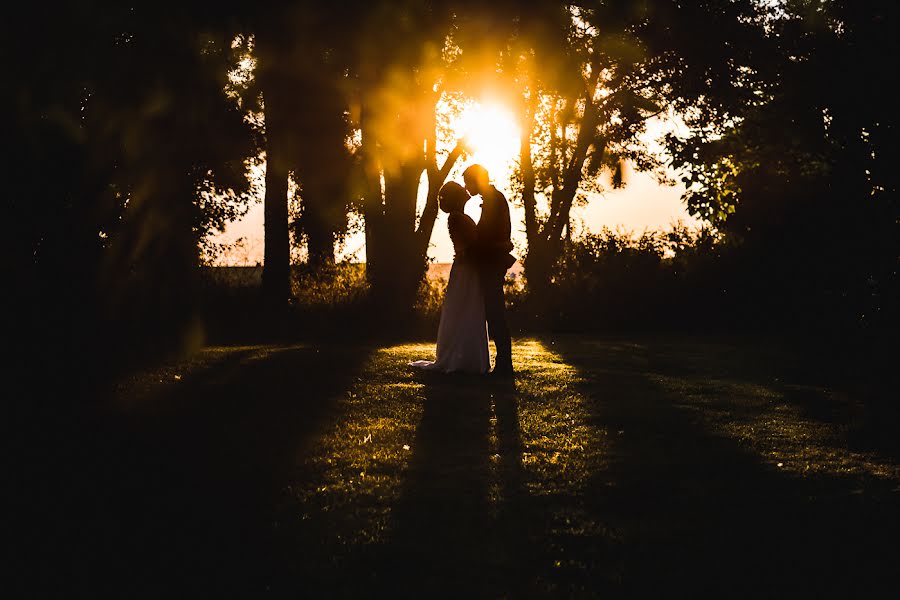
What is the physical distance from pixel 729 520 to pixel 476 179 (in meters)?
6.96

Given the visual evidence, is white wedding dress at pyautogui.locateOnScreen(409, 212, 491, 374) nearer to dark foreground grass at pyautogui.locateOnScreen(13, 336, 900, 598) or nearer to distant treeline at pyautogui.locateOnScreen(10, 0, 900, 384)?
dark foreground grass at pyautogui.locateOnScreen(13, 336, 900, 598)

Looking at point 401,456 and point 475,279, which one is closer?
point 401,456

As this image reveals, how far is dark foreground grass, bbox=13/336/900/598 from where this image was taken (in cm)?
488

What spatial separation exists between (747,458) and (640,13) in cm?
2188

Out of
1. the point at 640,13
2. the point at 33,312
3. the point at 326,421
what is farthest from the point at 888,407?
the point at 640,13

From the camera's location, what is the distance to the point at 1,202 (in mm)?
11453

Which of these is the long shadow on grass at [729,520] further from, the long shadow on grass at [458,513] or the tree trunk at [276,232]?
the tree trunk at [276,232]

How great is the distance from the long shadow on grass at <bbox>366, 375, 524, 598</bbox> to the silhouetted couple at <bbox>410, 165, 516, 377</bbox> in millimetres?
2925

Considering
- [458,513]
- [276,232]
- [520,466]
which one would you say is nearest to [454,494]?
[458,513]

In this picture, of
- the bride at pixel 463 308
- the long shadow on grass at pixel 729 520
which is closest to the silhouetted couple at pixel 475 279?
the bride at pixel 463 308

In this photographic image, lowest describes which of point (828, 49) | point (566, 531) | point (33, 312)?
point (566, 531)

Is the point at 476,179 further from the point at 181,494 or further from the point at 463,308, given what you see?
the point at 181,494

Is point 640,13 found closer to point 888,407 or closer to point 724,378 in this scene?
point 724,378

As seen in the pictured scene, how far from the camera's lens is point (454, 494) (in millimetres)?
6457
